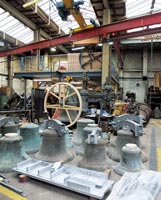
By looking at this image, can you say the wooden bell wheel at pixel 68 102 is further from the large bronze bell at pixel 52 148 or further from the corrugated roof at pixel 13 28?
the corrugated roof at pixel 13 28

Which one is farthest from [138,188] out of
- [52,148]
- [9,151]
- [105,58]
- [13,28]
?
[13,28]

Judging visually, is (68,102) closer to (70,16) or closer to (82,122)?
(82,122)

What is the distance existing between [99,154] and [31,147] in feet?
4.71

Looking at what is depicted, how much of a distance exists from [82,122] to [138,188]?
2584 millimetres

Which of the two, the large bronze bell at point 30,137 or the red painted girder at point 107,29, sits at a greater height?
the red painted girder at point 107,29

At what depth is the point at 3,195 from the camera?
7.10 ft

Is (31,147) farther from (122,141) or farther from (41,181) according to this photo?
(122,141)

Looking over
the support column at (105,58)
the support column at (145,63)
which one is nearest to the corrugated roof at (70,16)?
the support column at (105,58)

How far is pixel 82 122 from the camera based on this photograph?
14.2ft

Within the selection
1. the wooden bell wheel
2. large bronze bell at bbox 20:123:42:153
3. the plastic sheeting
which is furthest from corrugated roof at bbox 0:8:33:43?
the plastic sheeting

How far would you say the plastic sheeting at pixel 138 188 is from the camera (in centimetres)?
168

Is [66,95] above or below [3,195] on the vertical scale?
above

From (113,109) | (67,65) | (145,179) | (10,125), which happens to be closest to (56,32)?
(67,65)

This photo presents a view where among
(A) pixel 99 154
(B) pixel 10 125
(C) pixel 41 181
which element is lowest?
(C) pixel 41 181
